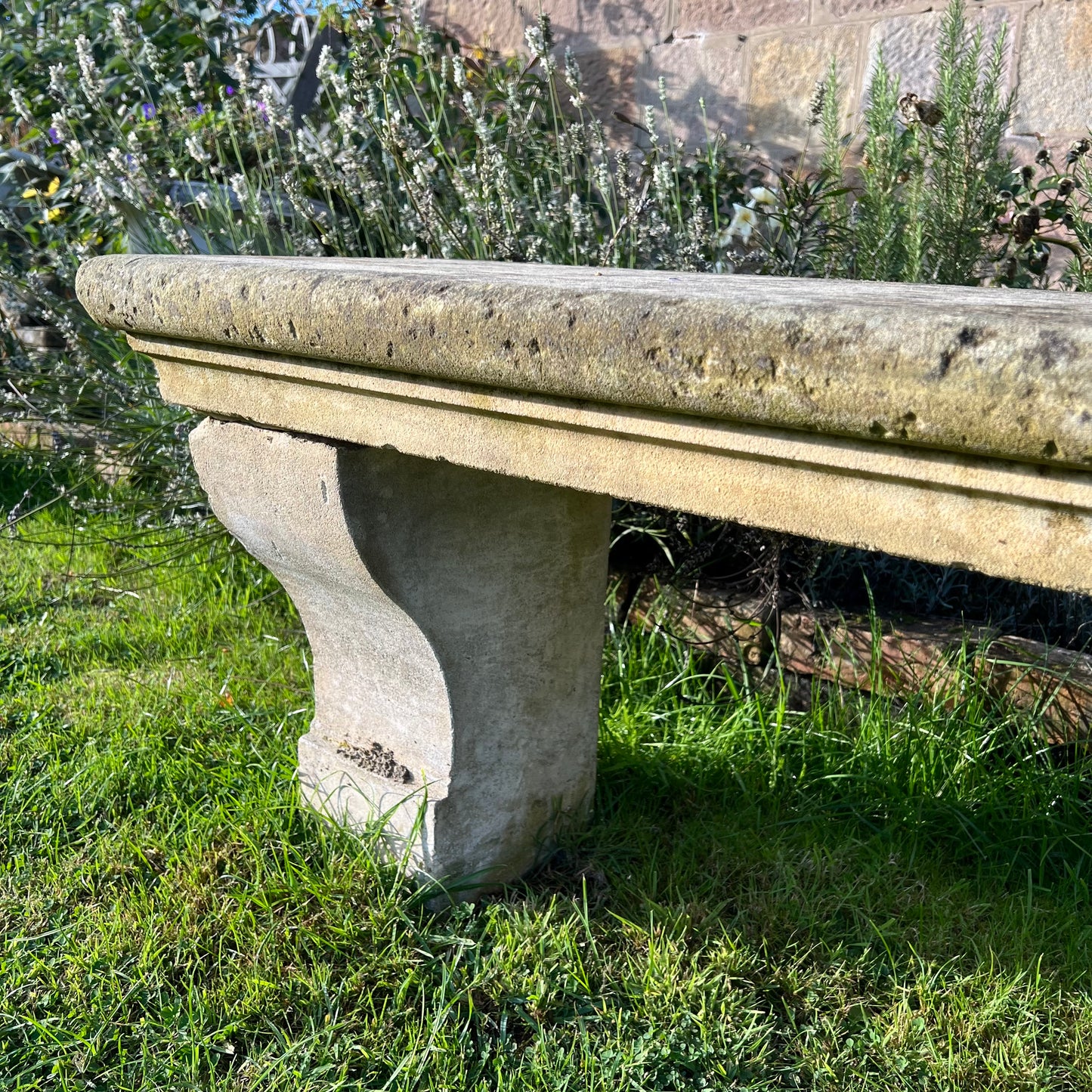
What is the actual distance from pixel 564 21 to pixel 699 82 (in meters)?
0.56

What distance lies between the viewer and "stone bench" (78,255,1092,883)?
828mm

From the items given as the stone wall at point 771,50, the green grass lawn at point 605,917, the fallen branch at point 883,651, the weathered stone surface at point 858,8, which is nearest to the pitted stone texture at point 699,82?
the stone wall at point 771,50

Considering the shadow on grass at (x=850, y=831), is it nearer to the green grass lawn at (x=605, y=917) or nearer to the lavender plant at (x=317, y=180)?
the green grass lawn at (x=605, y=917)

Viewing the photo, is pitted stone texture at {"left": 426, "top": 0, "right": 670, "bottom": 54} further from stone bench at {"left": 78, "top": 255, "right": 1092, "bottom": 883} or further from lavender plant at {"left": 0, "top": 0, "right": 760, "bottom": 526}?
stone bench at {"left": 78, "top": 255, "right": 1092, "bottom": 883}

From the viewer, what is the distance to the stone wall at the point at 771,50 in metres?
2.80

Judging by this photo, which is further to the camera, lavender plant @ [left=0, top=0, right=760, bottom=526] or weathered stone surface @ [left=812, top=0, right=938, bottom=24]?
weathered stone surface @ [left=812, top=0, right=938, bottom=24]

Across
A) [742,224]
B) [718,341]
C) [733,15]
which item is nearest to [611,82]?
[733,15]

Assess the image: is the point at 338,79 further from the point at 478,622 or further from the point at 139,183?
the point at 478,622

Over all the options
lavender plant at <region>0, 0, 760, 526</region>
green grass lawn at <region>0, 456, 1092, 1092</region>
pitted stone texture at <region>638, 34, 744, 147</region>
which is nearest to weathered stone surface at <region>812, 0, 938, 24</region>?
pitted stone texture at <region>638, 34, 744, 147</region>

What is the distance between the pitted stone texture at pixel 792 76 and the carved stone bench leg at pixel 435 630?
1.93 m

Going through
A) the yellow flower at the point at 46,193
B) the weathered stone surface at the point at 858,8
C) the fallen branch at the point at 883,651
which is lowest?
the fallen branch at the point at 883,651

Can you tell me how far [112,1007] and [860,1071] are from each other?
103cm

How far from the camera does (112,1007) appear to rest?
5.06ft

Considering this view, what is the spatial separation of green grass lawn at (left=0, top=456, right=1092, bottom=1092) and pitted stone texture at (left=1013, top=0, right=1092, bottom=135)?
1682 mm
